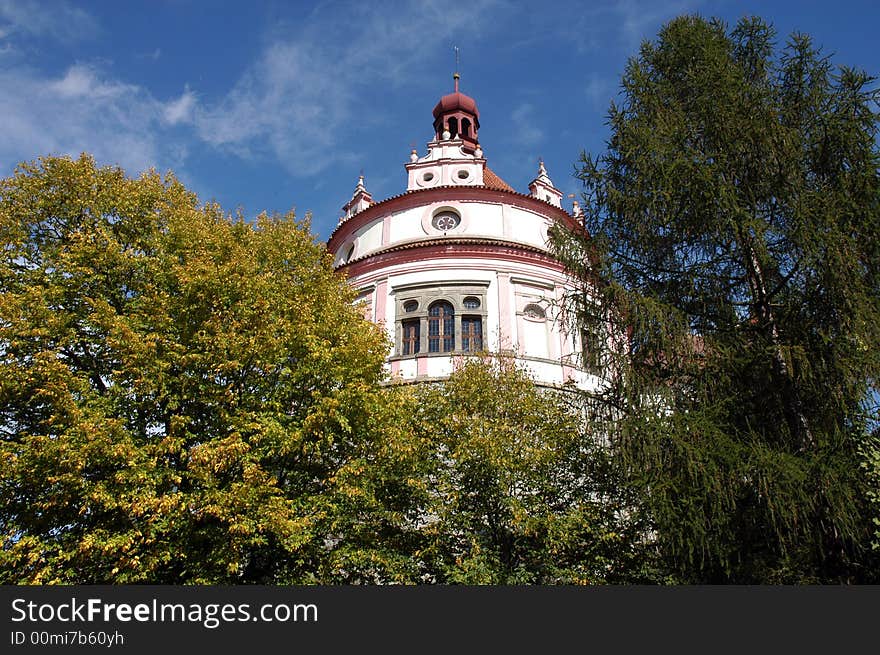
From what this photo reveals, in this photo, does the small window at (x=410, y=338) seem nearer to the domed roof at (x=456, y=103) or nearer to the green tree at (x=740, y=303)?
the green tree at (x=740, y=303)

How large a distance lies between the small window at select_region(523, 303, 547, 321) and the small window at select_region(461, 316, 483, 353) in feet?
6.01

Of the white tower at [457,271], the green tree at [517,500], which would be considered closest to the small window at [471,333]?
the white tower at [457,271]

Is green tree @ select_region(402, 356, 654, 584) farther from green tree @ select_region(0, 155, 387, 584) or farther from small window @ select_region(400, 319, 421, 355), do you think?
small window @ select_region(400, 319, 421, 355)

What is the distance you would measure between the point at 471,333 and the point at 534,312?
2614 millimetres

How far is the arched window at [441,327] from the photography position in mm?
22609

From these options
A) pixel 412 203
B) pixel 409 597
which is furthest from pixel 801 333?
pixel 412 203

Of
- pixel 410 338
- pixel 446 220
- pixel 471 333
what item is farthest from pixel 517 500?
pixel 446 220

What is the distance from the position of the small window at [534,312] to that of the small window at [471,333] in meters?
1.83

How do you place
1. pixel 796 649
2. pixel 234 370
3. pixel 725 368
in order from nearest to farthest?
1. pixel 796 649
2. pixel 725 368
3. pixel 234 370

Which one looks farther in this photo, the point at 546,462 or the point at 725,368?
the point at 546,462

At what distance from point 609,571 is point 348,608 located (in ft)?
19.5

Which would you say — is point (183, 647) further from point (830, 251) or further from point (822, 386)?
point (830, 251)

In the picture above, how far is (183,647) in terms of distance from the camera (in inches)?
344

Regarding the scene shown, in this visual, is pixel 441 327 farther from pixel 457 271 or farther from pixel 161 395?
pixel 161 395
